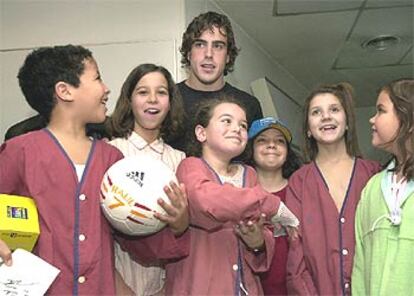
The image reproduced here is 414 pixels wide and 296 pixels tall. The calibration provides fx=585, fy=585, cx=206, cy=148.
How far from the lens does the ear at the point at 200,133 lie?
6.85 feet

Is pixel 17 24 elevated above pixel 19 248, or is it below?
above

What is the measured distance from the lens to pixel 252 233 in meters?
1.84

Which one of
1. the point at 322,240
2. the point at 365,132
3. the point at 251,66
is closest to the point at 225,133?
the point at 322,240

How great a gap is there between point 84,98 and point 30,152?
26 centimetres

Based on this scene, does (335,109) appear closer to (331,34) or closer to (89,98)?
(89,98)

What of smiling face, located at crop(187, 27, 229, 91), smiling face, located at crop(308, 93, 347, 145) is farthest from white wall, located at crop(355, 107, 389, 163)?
smiling face, located at crop(308, 93, 347, 145)

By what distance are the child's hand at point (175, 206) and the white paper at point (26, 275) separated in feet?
1.10

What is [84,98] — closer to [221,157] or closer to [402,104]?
[221,157]

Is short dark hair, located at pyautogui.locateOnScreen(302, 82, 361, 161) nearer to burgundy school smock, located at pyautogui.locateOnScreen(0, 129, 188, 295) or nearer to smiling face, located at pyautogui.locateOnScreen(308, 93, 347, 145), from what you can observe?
smiling face, located at pyautogui.locateOnScreen(308, 93, 347, 145)

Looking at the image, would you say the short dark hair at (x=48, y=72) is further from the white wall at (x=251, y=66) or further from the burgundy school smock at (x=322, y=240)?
the white wall at (x=251, y=66)

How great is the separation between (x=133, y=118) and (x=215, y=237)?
570 millimetres

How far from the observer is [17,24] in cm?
319

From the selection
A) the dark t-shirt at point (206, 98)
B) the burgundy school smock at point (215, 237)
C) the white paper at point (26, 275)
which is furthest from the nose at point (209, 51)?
the white paper at point (26, 275)

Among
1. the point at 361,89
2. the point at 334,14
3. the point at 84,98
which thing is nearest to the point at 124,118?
the point at 84,98
